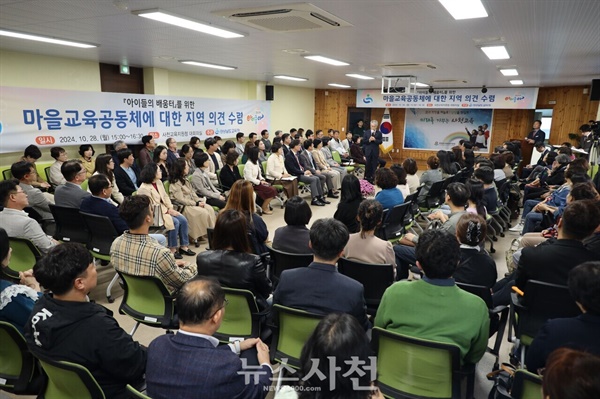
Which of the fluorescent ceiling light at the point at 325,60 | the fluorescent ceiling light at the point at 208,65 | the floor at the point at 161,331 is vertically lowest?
the floor at the point at 161,331

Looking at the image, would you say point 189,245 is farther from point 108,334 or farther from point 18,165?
point 108,334

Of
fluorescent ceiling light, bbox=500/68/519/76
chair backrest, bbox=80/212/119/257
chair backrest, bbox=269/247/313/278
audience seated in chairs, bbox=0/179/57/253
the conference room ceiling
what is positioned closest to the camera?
chair backrest, bbox=269/247/313/278

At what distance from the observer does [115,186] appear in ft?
17.3

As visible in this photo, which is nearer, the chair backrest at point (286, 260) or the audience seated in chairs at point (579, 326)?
the audience seated in chairs at point (579, 326)

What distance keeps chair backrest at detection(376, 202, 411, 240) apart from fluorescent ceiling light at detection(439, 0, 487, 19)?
6.47ft

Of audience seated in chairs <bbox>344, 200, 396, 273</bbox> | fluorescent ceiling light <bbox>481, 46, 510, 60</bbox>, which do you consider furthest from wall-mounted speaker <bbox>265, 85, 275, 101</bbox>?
audience seated in chairs <bbox>344, 200, 396, 273</bbox>

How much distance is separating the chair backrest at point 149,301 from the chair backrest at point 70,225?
1.59 m

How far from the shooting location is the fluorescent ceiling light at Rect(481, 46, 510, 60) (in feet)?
17.1

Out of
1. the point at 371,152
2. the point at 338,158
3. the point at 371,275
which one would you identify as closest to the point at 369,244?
the point at 371,275

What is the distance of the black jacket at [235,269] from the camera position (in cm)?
236

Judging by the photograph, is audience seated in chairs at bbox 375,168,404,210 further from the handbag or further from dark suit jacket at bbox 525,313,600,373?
dark suit jacket at bbox 525,313,600,373

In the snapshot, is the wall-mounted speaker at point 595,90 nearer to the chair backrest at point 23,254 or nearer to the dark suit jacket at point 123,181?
the dark suit jacket at point 123,181

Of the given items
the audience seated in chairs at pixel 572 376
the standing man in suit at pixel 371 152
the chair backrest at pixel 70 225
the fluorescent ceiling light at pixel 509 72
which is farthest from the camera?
the standing man in suit at pixel 371 152

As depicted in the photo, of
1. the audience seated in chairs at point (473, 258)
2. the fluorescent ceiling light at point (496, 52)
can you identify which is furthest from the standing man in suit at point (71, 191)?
the fluorescent ceiling light at point (496, 52)
